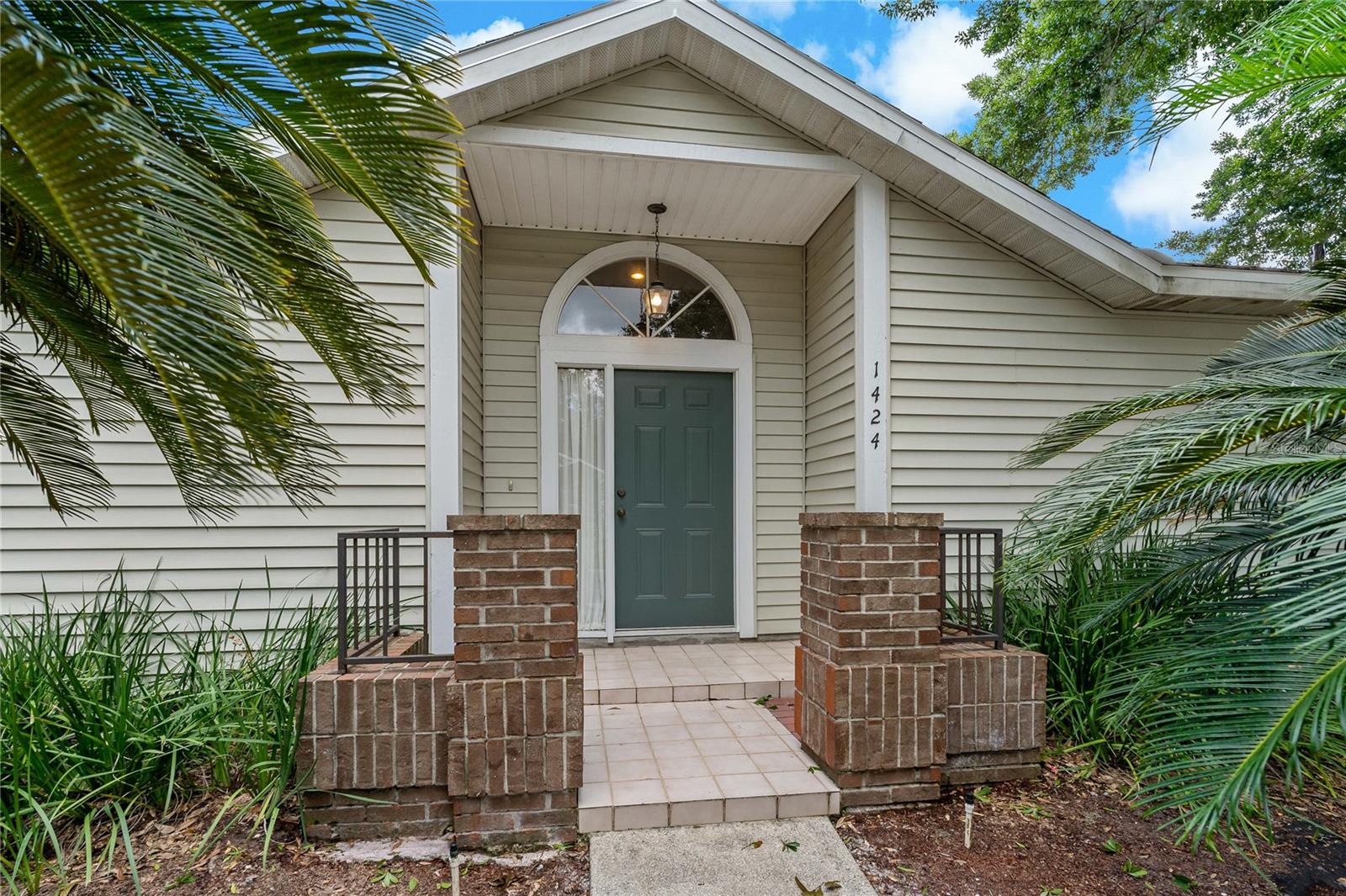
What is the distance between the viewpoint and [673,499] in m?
4.41

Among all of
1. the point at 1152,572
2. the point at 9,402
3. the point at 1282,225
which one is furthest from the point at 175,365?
the point at 1282,225

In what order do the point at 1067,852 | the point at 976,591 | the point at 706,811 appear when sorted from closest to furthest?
1. the point at 1067,852
2. the point at 706,811
3. the point at 976,591

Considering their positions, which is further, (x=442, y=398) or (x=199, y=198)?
(x=442, y=398)

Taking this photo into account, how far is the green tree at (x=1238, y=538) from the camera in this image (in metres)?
1.27

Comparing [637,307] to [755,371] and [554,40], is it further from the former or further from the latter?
[554,40]

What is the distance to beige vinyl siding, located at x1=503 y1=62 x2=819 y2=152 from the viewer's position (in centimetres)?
337

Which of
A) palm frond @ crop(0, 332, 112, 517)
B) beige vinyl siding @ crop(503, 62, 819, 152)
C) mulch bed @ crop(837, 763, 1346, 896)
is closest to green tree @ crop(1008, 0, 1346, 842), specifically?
mulch bed @ crop(837, 763, 1346, 896)

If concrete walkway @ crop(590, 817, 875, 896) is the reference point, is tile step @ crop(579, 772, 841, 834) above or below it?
above

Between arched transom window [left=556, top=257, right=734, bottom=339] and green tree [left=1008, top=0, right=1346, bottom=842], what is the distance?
2.74 metres

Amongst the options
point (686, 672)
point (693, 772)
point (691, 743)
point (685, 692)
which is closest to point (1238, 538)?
point (693, 772)

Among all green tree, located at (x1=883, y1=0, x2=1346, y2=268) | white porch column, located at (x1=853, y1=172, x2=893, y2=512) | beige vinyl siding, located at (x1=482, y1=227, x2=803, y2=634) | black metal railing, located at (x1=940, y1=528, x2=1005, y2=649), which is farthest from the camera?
green tree, located at (x1=883, y1=0, x2=1346, y2=268)

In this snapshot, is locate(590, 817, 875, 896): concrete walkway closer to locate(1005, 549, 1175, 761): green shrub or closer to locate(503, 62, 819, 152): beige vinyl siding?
locate(1005, 549, 1175, 761): green shrub

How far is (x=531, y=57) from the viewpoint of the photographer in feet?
10.2

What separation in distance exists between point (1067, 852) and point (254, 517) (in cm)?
371
